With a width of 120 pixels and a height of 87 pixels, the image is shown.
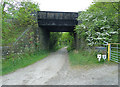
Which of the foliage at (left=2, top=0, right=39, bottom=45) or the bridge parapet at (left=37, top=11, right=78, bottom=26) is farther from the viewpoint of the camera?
the bridge parapet at (left=37, top=11, right=78, bottom=26)

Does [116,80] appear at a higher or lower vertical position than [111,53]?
lower

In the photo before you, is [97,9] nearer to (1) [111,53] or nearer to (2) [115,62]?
(1) [111,53]

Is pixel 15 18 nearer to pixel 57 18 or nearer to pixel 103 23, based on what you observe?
pixel 57 18

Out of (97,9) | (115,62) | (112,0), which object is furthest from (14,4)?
(115,62)

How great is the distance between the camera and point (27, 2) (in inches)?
429

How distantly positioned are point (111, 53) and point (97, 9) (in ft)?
12.9

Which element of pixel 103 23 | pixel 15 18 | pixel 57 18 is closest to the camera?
pixel 103 23

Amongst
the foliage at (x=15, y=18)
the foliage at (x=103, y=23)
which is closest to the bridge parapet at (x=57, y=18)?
the foliage at (x=15, y=18)

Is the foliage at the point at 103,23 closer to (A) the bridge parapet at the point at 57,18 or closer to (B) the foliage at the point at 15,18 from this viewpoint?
(A) the bridge parapet at the point at 57,18

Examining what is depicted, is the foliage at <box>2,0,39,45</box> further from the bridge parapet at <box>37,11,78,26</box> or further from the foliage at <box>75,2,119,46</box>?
the foliage at <box>75,2,119,46</box>

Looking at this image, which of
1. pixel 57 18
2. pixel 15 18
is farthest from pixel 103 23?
pixel 15 18

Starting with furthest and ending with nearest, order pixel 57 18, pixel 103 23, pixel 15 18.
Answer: pixel 57 18
pixel 15 18
pixel 103 23

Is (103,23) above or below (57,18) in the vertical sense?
below

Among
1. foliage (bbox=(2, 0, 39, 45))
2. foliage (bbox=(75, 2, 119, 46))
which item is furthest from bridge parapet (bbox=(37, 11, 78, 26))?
foliage (bbox=(75, 2, 119, 46))
